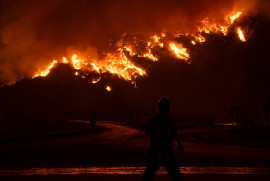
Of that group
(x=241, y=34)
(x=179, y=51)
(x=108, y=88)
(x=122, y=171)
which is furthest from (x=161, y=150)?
(x=241, y=34)

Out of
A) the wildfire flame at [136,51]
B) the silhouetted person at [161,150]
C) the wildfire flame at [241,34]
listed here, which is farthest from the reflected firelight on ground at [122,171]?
the wildfire flame at [241,34]

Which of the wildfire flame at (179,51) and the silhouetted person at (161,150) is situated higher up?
the wildfire flame at (179,51)

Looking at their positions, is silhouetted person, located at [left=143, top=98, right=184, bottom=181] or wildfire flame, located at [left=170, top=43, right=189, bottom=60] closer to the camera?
silhouetted person, located at [left=143, top=98, right=184, bottom=181]

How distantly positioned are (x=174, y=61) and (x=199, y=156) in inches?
3161

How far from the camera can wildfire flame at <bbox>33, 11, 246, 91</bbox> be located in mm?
94625

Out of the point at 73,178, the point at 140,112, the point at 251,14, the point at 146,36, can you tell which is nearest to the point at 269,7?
the point at 251,14

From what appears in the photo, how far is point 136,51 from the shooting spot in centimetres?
9875

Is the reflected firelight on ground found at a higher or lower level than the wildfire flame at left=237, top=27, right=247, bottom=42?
lower

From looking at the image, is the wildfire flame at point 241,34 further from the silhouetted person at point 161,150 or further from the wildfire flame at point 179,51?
the silhouetted person at point 161,150

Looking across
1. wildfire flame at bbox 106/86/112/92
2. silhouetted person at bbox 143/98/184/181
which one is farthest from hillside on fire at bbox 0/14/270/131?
silhouetted person at bbox 143/98/184/181

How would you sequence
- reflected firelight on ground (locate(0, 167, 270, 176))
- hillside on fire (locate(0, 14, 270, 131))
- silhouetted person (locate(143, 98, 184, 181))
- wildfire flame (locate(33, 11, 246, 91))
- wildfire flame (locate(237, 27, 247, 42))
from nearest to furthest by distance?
silhouetted person (locate(143, 98, 184, 181)), reflected firelight on ground (locate(0, 167, 270, 176)), hillside on fire (locate(0, 14, 270, 131)), wildfire flame (locate(237, 27, 247, 42)), wildfire flame (locate(33, 11, 246, 91))

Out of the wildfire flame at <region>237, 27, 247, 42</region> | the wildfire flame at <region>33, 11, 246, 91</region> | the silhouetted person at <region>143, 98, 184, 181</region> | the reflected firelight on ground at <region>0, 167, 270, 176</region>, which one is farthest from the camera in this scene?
the wildfire flame at <region>33, 11, 246, 91</region>

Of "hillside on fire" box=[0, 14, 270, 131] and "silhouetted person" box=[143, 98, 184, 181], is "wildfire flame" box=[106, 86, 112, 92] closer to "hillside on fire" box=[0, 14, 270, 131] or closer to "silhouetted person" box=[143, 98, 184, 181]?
"hillside on fire" box=[0, 14, 270, 131]

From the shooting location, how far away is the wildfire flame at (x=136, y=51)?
9462 cm
